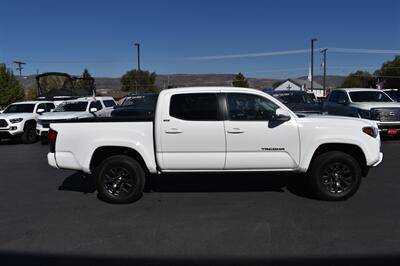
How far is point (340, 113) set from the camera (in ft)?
49.5

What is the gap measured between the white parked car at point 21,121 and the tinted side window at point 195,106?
448 inches

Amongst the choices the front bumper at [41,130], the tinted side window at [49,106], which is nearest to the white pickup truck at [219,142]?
the front bumper at [41,130]

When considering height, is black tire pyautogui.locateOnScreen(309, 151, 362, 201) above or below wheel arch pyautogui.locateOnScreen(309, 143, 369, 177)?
below

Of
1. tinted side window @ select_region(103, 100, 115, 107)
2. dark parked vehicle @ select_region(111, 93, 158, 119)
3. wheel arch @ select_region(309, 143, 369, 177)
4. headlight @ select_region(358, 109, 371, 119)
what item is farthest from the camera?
tinted side window @ select_region(103, 100, 115, 107)

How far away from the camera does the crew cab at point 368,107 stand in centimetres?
1313

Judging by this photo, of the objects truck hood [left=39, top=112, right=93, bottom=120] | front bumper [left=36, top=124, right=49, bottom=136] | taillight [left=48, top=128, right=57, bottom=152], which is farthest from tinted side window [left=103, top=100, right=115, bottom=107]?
taillight [left=48, top=128, right=57, bottom=152]

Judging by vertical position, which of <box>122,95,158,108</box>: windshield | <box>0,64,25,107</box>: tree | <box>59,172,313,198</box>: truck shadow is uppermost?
<box>0,64,25,107</box>: tree

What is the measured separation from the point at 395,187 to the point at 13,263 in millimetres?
6296

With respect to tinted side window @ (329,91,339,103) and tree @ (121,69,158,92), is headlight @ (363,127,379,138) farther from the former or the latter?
tree @ (121,69,158,92)

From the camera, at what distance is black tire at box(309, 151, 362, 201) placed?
627 centimetres

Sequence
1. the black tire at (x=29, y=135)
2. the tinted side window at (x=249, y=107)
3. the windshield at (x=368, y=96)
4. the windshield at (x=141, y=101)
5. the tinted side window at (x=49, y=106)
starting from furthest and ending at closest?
1. the tinted side window at (x=49, y=106)
2. the black tire at (x=29, y=135)
3. the windshield at (x=368, y=96)
4. the windshield at (x=141, y=101)
5. the tinted side window at (x=249, y=107)

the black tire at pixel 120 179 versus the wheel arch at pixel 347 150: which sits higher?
the wheel arch at pixel 347 150

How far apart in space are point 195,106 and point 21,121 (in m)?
11.7

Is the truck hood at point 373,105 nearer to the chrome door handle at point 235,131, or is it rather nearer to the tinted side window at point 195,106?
the chrome door handle at point 235,131
